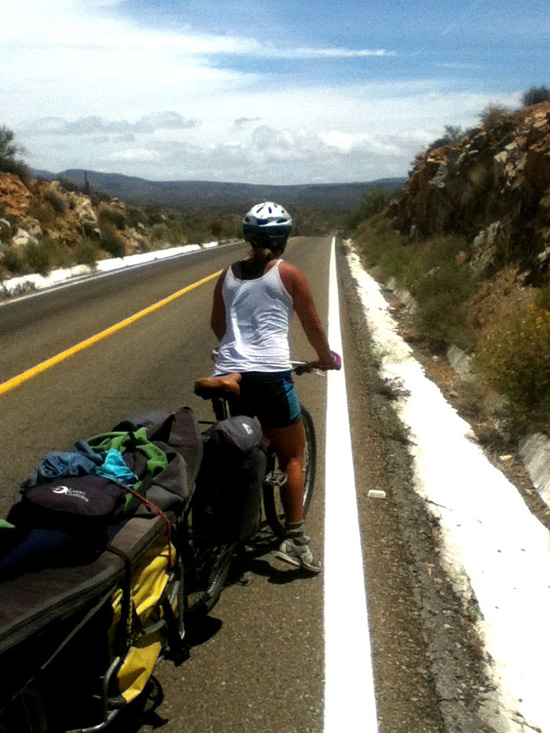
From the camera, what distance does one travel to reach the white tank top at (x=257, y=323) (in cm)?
407

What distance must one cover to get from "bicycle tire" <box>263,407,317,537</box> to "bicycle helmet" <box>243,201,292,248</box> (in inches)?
47.2

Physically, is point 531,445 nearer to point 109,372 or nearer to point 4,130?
point 109,372

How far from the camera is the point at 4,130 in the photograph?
33938 millimetres

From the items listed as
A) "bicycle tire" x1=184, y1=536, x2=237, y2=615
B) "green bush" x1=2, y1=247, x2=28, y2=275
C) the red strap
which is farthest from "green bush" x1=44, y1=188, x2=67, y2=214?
the red strap

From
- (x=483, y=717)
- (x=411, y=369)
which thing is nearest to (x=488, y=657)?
(x=483, y=717)

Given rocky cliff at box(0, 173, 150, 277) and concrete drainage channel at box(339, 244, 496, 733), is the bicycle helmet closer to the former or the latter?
concrete drainage channel at box(339, 244, 496, 733)

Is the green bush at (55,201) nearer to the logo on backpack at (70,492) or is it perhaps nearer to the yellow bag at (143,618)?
the yellow bag at (143,618)

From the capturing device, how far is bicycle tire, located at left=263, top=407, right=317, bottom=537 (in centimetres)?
443

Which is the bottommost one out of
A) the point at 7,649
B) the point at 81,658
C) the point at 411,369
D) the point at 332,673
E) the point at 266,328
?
the point at 411,369

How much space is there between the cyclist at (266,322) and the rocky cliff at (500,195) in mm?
7318

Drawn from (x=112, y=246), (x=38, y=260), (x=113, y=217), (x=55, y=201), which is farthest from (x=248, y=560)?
(x=113, y=217)

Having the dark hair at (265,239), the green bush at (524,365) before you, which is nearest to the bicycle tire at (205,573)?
the dark hair at (265,239)

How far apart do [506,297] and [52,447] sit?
6.89 meters

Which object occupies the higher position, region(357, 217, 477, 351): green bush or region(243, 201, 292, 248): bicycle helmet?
region(243, 201, 292, 248): bicycle helmet
